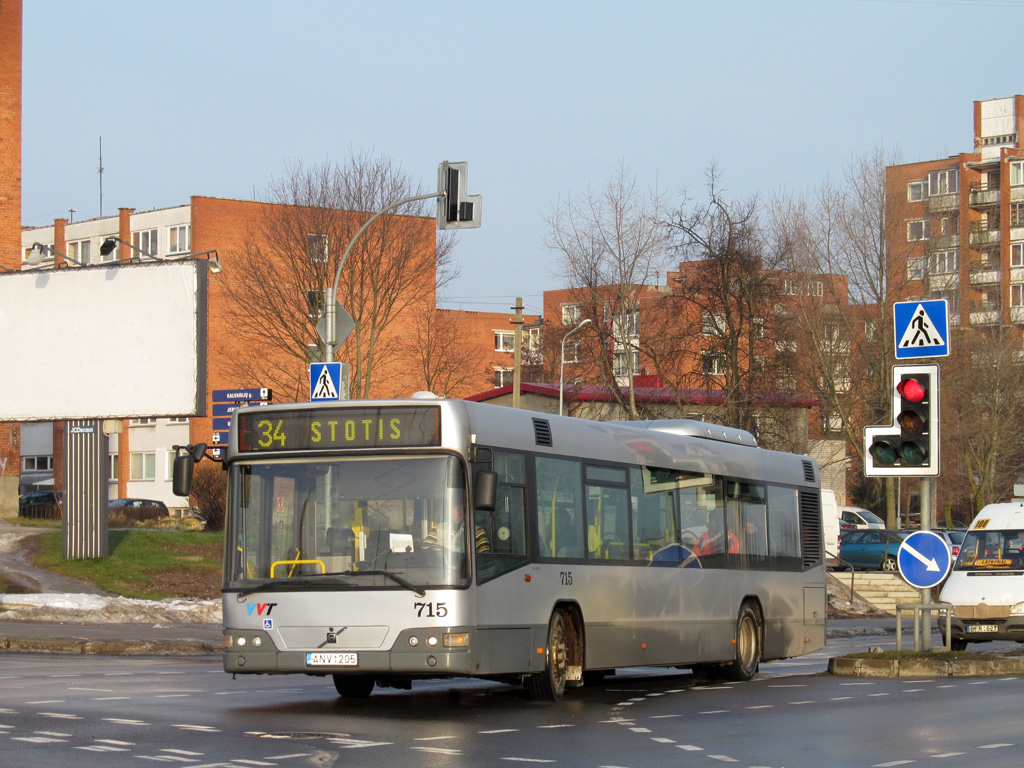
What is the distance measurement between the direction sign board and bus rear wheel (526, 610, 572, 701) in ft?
15.4

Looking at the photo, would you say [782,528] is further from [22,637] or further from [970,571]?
[22,637]

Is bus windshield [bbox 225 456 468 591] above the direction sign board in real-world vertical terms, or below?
above

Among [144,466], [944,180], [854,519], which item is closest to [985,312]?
[854,519]

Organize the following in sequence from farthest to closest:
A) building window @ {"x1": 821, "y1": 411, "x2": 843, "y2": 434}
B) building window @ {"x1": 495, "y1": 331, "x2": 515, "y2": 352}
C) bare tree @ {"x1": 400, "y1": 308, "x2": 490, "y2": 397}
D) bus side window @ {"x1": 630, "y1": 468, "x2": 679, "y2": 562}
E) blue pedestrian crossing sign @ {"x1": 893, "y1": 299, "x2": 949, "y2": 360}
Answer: building window @ {"x1": 495, "y1": 331, "x2": 515, "y2": 352}
bare tree @ {"x1": 400, "y1": 308, "x2": 490, "y2": 397}
building window @ {"x1": 821, "y1": 411, "x2": 843, "y2": 434}
blue pedestrian crossing sign @ {"x1": 893, "y1": 299, "x2": 949, "y2": 360}
bus side window @ {"x1": 630, "y1": 468, "x2": 679, "y2": 562}

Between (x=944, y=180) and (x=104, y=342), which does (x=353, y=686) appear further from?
(x=944, y=180)

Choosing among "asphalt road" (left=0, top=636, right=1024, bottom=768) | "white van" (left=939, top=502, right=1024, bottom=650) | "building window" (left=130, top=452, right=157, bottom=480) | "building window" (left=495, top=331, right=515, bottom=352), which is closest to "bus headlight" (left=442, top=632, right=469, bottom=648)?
"asphalt road" (left=0, top=636, right=1024, bottom=768)

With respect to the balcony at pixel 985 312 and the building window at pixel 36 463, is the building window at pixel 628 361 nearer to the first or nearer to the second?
the balcony at pixel 985 312

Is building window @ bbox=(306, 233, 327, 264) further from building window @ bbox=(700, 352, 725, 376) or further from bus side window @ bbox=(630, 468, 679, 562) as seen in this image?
bus side window @ bbox=(630, 468, 679, 562)

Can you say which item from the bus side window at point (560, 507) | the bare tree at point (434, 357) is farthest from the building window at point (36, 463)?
the bus side window at point (560, 507)

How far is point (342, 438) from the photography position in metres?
12.5

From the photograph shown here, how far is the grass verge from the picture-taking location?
28.8m

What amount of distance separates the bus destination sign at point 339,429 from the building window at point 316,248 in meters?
36.0

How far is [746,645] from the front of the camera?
57.2 ft

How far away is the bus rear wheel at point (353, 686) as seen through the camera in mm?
13906
